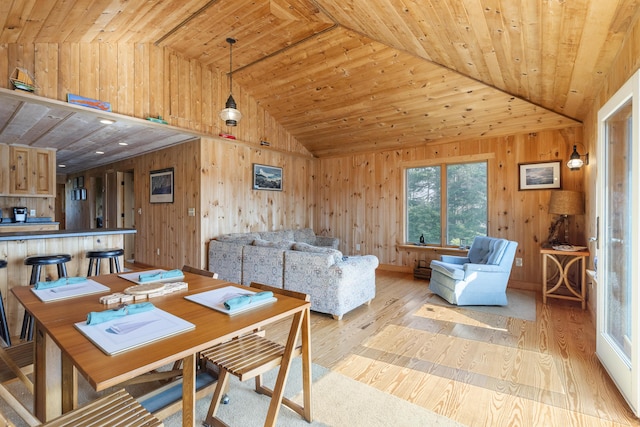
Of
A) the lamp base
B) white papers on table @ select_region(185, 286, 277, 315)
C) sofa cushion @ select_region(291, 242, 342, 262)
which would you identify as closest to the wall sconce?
the lamp base

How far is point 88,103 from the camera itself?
363 centimetres

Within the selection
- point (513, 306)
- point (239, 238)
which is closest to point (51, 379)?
point (239, 238)

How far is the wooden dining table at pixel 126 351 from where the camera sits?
0.90m

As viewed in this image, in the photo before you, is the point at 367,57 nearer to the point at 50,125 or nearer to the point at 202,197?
the point at 202,197

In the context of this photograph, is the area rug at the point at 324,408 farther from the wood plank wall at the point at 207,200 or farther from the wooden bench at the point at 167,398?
the wood plank wall at the point at 207,200

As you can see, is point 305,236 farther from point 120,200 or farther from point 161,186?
point 120,200

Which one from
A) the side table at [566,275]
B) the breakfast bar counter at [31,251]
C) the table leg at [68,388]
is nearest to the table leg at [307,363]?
the table leg at [68,388]

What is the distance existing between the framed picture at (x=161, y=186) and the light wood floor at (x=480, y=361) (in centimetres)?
359

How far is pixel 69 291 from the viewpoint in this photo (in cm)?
158

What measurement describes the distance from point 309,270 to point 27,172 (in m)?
5.34

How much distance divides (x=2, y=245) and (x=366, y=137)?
5014 mm

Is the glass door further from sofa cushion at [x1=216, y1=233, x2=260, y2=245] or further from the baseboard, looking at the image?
sofa cushion at [x1=216, y1=233, x2=260, y2=245]

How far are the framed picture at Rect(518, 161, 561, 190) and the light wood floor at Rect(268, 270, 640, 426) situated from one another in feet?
5.63

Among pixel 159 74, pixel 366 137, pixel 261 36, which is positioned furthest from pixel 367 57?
pixel 159 74
